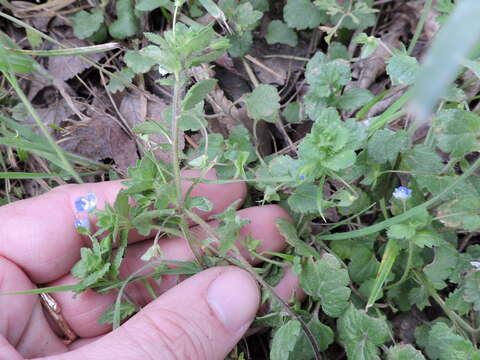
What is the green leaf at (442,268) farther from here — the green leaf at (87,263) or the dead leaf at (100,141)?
the dead leaf at (100,141)

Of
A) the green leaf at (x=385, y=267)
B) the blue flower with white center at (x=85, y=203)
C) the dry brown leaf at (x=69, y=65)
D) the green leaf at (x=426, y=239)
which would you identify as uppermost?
the dry brown leaf at (x=69, y=65)

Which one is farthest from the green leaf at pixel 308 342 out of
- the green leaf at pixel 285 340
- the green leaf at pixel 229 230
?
the green leaf at pixel 229 230

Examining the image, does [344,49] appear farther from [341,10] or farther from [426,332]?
[426,332]

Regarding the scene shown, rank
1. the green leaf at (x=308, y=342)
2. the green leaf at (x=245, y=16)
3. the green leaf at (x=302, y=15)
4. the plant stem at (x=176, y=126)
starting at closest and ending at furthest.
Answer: the plant stem at (x=176, y=126)
the green leaf at (x=308, y=342)
the green leaf at (x=245, y=16)
the green leaf at (x=302, y=15)

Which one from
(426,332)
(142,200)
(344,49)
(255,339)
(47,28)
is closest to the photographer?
(142,200)

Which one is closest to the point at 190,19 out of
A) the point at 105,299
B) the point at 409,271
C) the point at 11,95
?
the point at 11,95

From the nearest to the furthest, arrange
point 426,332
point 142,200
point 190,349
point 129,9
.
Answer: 1. point 190,349
2. point 142,200
3. point 426,332
4. point 129,9

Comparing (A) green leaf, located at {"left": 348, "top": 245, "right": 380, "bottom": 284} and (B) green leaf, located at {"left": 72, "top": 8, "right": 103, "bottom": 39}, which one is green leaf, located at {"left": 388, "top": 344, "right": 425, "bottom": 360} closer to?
(A) green leaf, located at {"left": 348, "top": 245, "right": 380, "bottom": 284}
